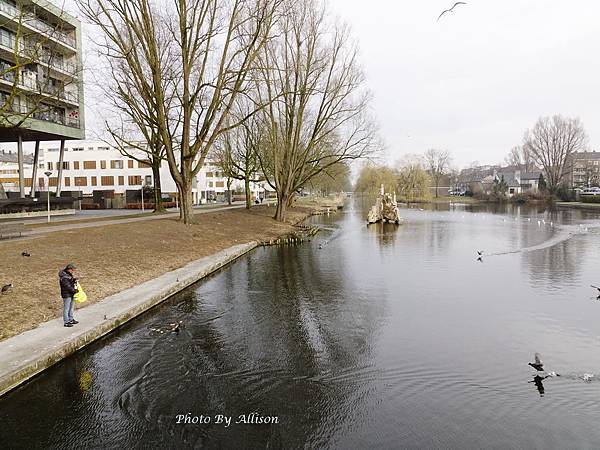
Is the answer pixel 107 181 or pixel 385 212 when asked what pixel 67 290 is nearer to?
pixel 385 212

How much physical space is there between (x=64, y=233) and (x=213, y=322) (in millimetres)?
12142

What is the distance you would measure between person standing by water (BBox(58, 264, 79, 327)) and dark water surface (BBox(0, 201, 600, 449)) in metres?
1.02

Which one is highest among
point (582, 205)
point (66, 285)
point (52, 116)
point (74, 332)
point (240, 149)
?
point (52, 116)

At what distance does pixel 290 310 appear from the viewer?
13445 millimetres

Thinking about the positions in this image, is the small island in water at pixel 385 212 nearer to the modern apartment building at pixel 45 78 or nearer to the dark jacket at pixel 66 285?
the modern apartment building at pixel 45 78

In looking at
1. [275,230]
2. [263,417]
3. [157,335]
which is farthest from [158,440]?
[275,230]

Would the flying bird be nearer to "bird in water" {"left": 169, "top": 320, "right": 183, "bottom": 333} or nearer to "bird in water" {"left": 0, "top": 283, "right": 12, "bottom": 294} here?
"bird in water" {"left": 169, "top": 320, "right": 183, "bottom": 333}

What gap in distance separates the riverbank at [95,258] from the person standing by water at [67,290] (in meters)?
0.70

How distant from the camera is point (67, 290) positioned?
33.6 ft

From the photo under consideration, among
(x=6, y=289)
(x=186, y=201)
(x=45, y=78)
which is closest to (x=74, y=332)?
(x=6, y=289)

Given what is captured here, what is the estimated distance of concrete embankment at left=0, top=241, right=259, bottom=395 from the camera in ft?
26.7

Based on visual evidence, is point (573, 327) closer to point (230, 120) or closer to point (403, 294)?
point (403, 294)

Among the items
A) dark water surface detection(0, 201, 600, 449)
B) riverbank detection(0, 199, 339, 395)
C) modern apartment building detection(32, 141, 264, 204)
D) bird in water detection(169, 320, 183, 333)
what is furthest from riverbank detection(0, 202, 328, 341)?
modern apartment building detection(32, 141, 264, 204)

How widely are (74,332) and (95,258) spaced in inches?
295
